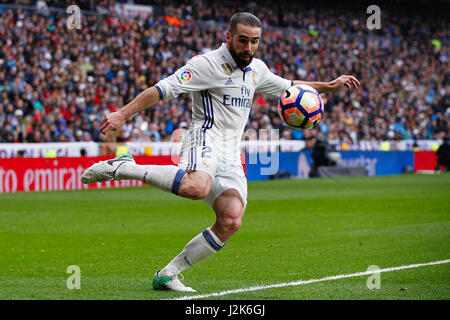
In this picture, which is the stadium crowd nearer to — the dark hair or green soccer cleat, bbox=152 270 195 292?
green soccer cleat, bbox=152 270 195 292

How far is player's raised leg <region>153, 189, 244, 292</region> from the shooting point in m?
6.23

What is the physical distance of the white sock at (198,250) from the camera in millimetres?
6344

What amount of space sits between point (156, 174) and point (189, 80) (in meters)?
0.85

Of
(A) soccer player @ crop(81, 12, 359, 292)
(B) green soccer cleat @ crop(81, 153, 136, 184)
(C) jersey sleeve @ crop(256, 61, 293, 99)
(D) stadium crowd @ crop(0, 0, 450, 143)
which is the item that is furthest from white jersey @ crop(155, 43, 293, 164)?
(D) stadium crowd @ crop(0, 0, 450, 143)

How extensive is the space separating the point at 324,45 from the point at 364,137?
624 centimetres

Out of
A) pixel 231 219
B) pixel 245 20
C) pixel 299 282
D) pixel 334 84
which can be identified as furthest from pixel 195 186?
pixel 334 84

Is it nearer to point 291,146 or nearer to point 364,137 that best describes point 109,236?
point 291,146

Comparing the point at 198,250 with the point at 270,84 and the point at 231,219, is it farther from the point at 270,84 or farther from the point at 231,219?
the point at 270,84

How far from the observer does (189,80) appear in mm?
6203

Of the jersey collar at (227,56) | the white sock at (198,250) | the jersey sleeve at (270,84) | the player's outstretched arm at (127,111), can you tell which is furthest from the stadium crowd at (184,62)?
the player's outstretched arm at (127,111)

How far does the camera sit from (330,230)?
1182cm

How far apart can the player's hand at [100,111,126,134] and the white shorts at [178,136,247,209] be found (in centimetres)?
75

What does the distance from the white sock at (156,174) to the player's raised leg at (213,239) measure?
1.62 feet

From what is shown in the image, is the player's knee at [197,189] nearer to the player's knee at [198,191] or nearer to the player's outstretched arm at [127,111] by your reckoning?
the player's knee at [198,191]
